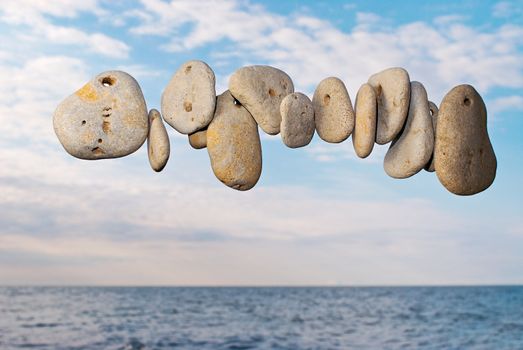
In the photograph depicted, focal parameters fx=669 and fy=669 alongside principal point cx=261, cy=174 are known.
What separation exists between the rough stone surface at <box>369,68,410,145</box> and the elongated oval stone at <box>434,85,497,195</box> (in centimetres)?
17

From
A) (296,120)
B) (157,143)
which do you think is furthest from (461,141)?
(157,143)

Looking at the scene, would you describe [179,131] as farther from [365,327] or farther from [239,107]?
[365,327]

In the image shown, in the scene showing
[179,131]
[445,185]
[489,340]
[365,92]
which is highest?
[365,92]

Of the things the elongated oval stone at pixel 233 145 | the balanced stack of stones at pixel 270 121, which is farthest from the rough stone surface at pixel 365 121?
the elongated oval stone at pixel 233 145

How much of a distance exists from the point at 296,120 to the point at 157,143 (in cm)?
56

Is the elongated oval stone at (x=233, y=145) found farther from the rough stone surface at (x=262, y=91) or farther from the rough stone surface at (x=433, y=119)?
the rough stone surface at (x=433, y=119)

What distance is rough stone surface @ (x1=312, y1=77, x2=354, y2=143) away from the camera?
9.13 ft

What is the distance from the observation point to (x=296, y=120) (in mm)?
2652

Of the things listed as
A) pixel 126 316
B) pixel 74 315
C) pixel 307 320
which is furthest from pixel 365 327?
pixel 74 315

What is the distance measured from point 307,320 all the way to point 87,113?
51.3 feet

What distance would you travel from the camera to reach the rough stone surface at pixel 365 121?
8.98 ft

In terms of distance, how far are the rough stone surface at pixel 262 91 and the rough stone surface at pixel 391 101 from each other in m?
0.40

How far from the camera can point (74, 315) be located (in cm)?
1814

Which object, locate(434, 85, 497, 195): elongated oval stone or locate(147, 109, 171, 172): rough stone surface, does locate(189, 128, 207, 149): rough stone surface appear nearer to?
locate(147, 109, 171, 172): rough stone surface
